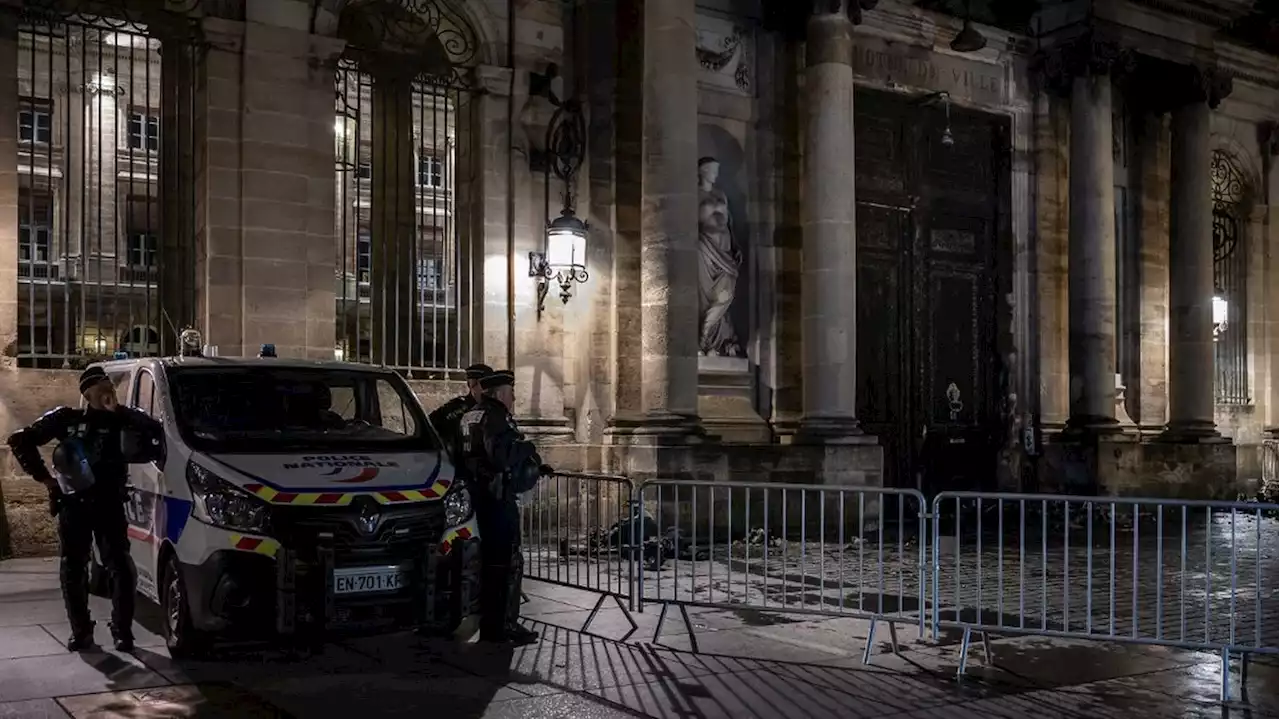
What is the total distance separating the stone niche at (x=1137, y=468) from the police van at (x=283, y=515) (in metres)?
12.8

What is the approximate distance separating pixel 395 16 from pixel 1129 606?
10067 mm

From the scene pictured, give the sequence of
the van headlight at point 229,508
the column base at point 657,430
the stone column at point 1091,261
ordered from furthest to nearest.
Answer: the stone column at point 1091,261, the column base at point 657,430, the van headlight at point 229,508

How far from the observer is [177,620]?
7301 millimetres

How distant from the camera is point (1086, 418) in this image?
18641mm

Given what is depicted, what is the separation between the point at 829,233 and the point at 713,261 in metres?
1.51

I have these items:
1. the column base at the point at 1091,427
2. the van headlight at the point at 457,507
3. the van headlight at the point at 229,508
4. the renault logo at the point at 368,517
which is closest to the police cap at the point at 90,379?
the van headlight at the point at 229,508

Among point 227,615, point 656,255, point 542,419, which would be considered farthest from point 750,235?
point 227,615

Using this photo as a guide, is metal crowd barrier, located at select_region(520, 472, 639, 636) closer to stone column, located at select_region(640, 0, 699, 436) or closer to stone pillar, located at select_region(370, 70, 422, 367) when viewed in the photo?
stone column, located at select_region(640, 0, 699, 436)

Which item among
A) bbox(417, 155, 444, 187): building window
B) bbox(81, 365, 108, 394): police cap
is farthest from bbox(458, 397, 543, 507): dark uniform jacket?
bbox(417, 155, 444, 187): building window

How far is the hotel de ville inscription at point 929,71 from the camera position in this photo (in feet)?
57.6

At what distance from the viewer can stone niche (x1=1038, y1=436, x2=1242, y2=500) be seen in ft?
60.2

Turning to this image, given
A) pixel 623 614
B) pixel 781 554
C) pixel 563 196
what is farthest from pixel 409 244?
pixel 623 614

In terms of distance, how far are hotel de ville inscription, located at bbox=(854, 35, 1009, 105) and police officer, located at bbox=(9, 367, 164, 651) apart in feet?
40.4

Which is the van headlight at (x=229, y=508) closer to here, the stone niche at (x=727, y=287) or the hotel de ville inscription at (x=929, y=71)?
the stone niche at (x=727, y=287)
